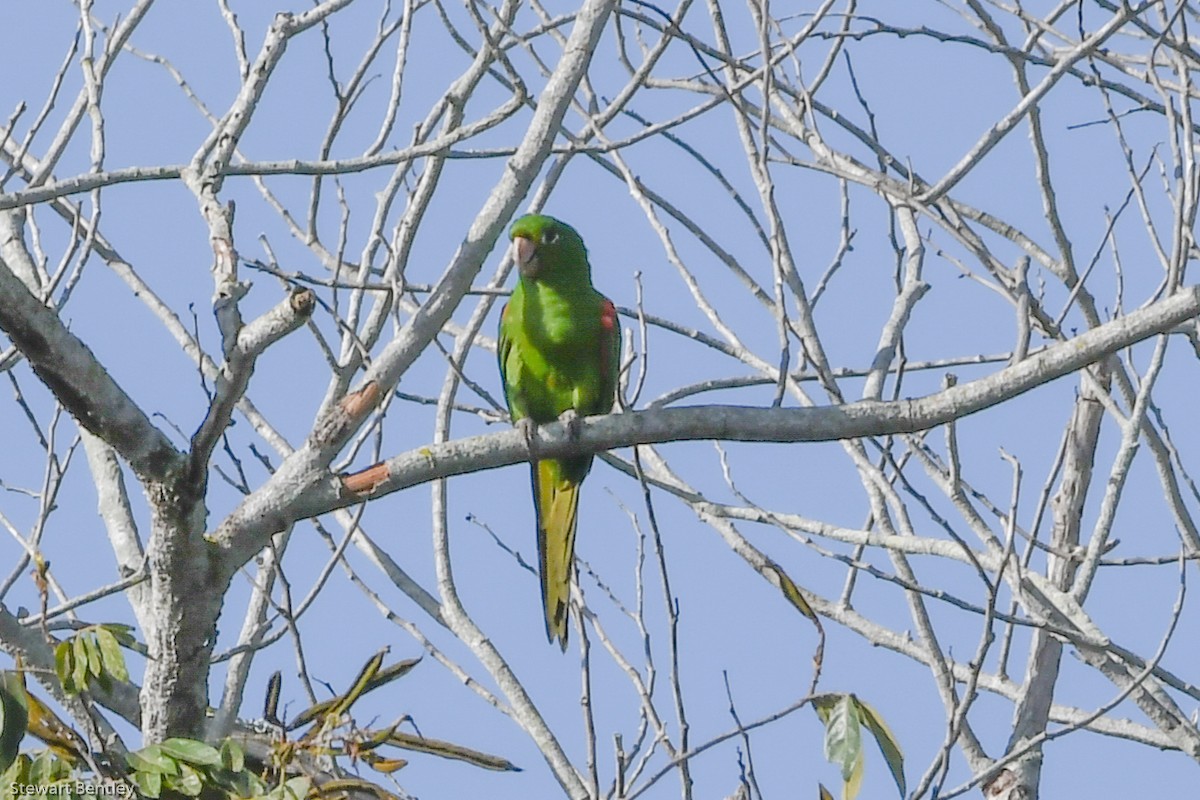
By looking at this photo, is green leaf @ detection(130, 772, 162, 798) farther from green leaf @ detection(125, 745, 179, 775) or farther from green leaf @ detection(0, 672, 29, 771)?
green leaf @ detection(0, 672, 29, 771)

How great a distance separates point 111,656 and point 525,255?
8.97 ft

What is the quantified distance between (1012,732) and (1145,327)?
1.69 meters

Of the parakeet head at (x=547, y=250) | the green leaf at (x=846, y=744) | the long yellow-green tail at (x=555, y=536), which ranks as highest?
the parakeet head at (x=547, y=250)

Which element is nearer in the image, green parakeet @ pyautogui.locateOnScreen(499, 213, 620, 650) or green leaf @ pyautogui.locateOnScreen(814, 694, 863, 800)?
green leaf @ pyautogui.locateOnScreen(814, 694, 863, 800)

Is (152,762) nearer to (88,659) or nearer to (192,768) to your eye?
(192,768)

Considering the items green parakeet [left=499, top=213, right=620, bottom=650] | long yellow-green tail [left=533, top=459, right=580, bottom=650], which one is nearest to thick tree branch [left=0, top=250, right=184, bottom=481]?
long yellow-green tail [left=533, top=459, right=580, bottom=650]

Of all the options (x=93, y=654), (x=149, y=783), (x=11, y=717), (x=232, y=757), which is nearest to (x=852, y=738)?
(x=232, y=757)

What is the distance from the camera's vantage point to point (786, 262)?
4156 millimetres

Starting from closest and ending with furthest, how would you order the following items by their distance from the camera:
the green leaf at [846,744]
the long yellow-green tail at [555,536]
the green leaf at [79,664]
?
1. the green leaf at [79,664]
2. the green leaf at [846,744]
3. the long yellow-green tail at [555,536]

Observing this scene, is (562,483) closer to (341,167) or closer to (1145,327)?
(341,167)

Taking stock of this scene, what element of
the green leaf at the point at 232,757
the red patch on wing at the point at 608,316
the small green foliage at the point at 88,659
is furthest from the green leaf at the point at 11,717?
the red patch on wing at the point at 608,316

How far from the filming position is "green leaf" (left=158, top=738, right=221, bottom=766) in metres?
3.13

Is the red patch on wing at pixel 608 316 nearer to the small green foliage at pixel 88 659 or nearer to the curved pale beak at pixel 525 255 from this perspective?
the curved pale beak at pixel 525 255

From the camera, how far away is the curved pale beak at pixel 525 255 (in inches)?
211
